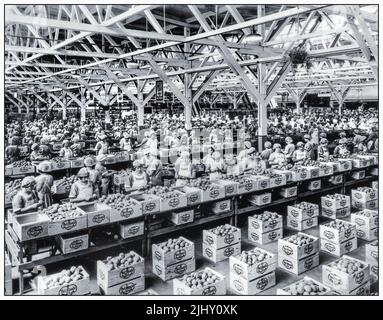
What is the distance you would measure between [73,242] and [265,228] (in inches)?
127

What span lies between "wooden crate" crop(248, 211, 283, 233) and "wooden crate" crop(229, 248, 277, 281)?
1445 mm

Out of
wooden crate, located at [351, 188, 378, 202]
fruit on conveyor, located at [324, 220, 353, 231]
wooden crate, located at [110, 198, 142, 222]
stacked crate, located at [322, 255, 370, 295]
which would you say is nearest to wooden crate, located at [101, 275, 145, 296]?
wooden crate, located at [110, 198, 142, 222]

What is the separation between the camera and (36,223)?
15.8ft

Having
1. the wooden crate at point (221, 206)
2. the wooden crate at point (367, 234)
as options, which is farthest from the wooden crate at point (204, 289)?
the wooden crate at point (367, 234)

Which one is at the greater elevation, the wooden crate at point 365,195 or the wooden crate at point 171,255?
the wooden crate at point 365,195

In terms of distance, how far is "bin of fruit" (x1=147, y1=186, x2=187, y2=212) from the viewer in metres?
6.05

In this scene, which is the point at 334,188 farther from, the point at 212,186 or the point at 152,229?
the point at 152,229

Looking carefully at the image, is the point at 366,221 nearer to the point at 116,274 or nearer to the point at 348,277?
the point at 348,277

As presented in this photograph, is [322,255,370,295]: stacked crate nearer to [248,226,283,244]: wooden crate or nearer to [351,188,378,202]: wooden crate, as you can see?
[248,226,283,244]: wooden crate

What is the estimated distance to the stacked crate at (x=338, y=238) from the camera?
5949 mm

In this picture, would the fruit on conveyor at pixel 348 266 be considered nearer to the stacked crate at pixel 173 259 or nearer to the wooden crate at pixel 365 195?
the stacked crate at pixel 173 259

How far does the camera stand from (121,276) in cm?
470

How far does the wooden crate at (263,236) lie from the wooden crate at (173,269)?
1582mm
